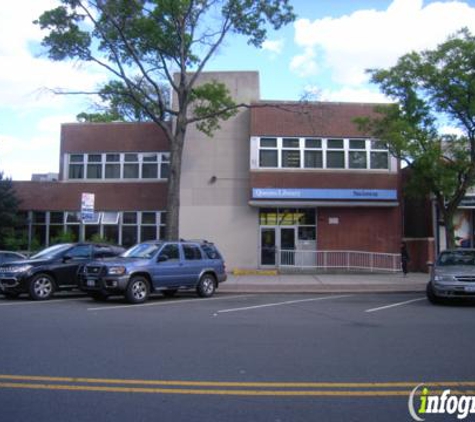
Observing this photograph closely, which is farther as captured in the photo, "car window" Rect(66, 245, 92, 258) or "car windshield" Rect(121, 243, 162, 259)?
"car window" Rect(66, 245, 92, 258)

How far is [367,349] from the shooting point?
316 inches

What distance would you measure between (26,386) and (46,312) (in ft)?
21.0

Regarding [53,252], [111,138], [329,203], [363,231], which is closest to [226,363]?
[53,252]

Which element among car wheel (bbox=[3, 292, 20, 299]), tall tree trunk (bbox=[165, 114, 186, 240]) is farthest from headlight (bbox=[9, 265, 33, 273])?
tall tree trunk (bbox=[165, 114, 186, 240])

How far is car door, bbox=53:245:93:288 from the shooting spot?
50.1 ft

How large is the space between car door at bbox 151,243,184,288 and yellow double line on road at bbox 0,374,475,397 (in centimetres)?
827

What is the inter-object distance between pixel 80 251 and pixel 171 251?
3033 millimetres

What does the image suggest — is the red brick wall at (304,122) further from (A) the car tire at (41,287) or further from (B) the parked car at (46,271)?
(A) the car tire at (41,287)

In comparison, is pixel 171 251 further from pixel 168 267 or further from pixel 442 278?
pixel 442 278

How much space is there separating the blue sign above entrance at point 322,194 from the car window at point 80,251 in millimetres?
9776

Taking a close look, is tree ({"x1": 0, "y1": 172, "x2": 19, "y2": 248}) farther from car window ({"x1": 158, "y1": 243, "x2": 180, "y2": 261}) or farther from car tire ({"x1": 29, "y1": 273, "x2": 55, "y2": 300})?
car window ({"x1": 158, "y1": 243, "x2": 180, "y2": 261})

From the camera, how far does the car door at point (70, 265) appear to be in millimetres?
15277

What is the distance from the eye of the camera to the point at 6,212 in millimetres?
25844

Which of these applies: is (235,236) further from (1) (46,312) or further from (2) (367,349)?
(2) (367,349)
